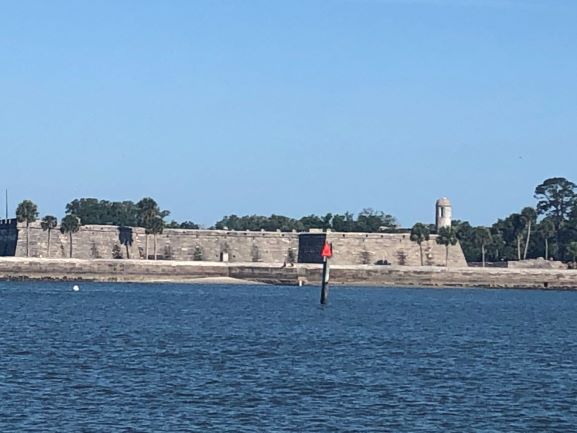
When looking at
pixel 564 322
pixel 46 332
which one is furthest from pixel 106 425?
pixel 564 322

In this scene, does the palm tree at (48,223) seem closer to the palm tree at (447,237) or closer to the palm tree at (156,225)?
the palm tree at (156,225)

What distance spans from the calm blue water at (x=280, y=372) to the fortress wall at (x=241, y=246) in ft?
201

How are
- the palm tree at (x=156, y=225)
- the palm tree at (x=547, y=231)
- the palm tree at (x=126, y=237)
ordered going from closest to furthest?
the palm tree at (x=156, y=225)
the palm tree at (x=126, y=237)
the palm tree at (x=547, y=231)

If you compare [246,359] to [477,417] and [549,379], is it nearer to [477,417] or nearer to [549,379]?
[549,379]

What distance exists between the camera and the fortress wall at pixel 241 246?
122 m

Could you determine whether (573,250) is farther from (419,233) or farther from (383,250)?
(383,250)

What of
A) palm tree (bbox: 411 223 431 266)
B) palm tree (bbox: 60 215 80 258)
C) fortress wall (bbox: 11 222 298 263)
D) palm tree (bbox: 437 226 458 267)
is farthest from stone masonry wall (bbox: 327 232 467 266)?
palm tree (bbox: 60 215 80 258)

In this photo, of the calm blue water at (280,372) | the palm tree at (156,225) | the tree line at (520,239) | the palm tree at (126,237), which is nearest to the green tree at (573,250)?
the tree line at (520,239)

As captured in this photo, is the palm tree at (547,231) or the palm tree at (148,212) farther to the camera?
the palm tree at (547,231)

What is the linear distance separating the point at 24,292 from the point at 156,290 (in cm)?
1246

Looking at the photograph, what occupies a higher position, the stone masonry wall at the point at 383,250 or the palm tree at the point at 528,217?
the palm tree at the point at 528,217

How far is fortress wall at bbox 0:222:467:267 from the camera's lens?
122188 millimetres

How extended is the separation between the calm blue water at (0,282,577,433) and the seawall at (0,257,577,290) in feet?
151

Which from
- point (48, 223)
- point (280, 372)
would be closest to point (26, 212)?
point (48, 223)
